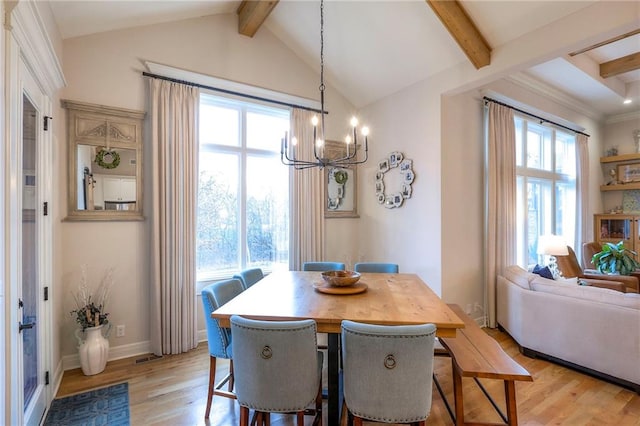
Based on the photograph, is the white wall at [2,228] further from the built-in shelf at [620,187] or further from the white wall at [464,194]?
the built-in shelf at [620,187]

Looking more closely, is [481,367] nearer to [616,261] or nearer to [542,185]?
[616,261]

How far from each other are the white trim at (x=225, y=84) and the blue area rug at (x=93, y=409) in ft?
10.2

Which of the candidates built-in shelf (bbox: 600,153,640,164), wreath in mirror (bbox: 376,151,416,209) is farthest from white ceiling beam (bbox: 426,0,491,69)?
built-in shelf (bbox: 600,153,640,164)

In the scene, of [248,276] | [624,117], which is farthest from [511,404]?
[624,117]

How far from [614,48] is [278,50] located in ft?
14.6

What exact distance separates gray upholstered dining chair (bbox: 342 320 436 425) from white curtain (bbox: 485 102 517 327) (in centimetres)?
301

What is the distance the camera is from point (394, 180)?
4164mm

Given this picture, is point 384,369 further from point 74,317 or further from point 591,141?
point 591,141

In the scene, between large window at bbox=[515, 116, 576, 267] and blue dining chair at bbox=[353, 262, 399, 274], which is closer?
blue dining chair at bbox=[353, 262, 399, 274]

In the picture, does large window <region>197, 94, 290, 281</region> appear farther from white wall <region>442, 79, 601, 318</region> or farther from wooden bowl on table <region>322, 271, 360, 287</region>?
white wall <region>442, 79, 601, 318</region>

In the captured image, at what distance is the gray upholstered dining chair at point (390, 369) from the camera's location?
1.45 m

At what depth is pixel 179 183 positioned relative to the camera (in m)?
3.28

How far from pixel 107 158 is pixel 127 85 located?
79 cm

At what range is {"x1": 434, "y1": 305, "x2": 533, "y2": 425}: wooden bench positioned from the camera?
180 cm
